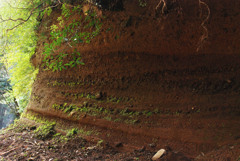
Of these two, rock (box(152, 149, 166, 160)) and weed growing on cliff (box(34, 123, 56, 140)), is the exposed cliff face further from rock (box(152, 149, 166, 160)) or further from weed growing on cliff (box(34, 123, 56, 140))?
weed growing on cliff (box(34, 123, 56, 140))

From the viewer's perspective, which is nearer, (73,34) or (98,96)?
(98,96)

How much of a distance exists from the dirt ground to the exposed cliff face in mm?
16

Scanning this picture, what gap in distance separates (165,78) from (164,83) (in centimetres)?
10

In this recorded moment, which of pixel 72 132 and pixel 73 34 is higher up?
pixel 73 34

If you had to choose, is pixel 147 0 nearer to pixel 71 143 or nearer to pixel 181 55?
pixel 181 55

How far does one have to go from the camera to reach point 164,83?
11.3ft

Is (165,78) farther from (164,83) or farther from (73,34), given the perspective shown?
(73,34)

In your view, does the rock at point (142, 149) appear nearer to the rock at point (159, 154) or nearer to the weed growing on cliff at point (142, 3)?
the rock at point (159, 154)

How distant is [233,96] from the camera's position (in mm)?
3020

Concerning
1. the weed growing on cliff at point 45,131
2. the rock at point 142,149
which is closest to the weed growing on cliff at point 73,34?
the weed growing on cliff at point 45,131

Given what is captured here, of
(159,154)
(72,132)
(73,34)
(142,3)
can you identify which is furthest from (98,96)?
(142,3)

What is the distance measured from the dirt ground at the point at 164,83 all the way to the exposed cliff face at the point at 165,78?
16 millimetres

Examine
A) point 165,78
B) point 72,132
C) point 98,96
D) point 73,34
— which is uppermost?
point 73,34

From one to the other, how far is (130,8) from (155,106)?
2193 millimetres
